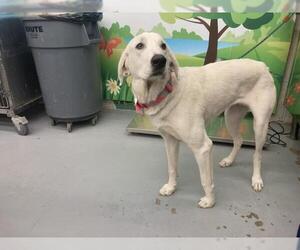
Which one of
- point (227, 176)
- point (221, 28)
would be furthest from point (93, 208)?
point (221, 28)

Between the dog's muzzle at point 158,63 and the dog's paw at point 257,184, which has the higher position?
the dog's muzzle at point 158,63

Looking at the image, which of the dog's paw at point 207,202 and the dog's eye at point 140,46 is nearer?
the dog's eye at point 140,46

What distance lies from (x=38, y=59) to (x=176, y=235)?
1.55m

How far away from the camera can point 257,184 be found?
1.48 m

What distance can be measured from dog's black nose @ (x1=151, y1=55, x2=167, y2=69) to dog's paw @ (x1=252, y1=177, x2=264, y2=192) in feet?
2.90

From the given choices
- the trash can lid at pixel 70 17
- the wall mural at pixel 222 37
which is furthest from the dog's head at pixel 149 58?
the wall mural at pixel 222 37

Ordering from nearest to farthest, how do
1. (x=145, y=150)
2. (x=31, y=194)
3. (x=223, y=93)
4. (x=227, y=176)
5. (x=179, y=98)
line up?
1. (x=179, y=98)
2. (x=223, y=93)
3. (x=31, y=194)
4. (x=227, y=176)
5. (x=145, y=150)

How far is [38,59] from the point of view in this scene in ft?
6.56

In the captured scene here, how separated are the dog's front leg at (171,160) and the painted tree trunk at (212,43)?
1.10 m

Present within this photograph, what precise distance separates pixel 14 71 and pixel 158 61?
5.27 feet

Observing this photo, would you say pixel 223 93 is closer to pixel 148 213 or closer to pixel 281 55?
pixel 148 213

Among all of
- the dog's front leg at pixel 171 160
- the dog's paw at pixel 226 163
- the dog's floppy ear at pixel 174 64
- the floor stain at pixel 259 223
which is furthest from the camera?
the dog's paw at pixel 226 163

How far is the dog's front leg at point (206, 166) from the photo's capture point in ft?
3.89

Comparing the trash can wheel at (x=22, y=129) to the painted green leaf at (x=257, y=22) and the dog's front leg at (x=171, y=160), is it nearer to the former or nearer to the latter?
the dog's front leg at (x=171, y=160)
